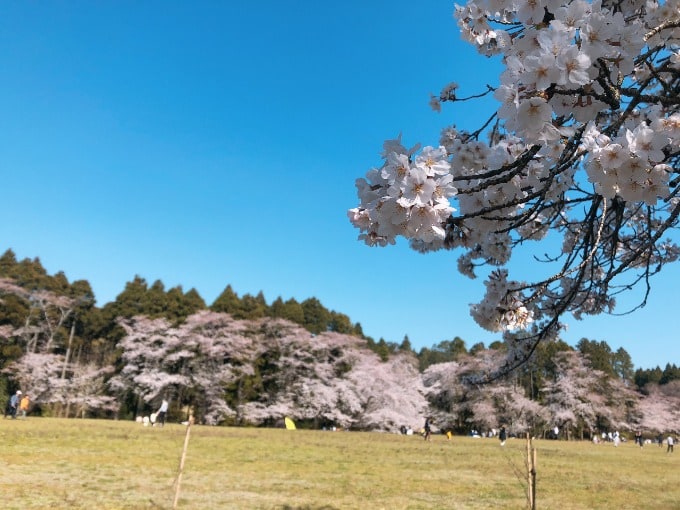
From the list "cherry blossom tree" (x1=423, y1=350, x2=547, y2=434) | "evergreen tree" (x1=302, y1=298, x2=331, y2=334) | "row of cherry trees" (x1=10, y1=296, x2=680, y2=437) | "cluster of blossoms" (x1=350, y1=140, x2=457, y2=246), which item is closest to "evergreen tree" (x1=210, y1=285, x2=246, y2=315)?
"row of cherry trees" (x1=10, y1=296, x2=680, y2=437)

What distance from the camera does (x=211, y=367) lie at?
92.6 feet

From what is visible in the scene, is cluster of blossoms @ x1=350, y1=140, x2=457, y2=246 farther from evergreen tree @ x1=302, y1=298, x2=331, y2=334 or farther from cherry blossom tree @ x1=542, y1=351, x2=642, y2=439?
evergreen tree @ x1=302, y1=298, x2=331, y2=334

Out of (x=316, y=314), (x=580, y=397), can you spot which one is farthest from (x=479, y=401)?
(x=316, y=314)

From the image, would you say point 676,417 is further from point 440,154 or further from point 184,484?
point 440,154

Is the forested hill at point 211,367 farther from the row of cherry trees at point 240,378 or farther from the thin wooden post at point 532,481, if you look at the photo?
the thin wooden post at point 532,481

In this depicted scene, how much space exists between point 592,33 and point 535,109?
0.73 feet

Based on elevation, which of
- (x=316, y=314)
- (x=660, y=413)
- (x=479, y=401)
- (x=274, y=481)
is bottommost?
(x=274, y=481)

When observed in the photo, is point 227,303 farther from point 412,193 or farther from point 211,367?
point 412,193

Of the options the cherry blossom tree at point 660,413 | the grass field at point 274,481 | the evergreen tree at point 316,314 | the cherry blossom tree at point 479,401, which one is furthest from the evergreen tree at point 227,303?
the cherry blossom tree at point 660,413

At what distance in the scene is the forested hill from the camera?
27.7 m

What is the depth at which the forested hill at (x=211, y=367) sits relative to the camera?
1091 inches

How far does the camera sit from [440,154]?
4.22ft

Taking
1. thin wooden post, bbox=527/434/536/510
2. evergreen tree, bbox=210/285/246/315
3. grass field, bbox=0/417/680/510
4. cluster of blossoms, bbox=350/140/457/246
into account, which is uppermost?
evergreen tree, bbox=210/285/246/315

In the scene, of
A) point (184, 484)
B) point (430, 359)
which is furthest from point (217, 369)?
point (430, 359)
